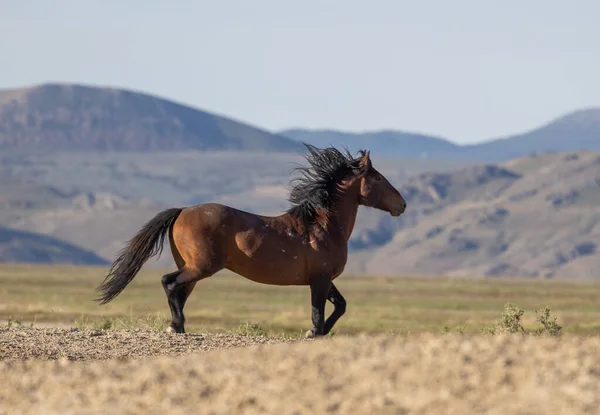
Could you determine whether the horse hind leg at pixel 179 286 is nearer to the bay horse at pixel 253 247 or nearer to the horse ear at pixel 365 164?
the bay horse at pixel 253 247

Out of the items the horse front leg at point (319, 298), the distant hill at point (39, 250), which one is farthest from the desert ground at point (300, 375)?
the distant hill at point (39, 250)

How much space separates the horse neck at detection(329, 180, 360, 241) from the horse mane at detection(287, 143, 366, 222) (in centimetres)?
8

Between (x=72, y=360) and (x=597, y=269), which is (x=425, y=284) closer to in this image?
(x=597, y=269)

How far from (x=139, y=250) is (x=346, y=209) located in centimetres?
240

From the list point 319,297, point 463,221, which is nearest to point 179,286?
Answer: point 319,297

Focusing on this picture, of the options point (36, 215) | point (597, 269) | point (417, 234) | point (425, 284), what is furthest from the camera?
point (36, 215)

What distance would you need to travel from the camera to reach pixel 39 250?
5773 inches

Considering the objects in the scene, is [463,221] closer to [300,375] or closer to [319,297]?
[319,297]

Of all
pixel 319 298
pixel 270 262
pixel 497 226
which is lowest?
pixel 319 298

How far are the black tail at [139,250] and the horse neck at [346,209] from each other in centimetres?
177

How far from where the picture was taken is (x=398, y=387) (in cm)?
877

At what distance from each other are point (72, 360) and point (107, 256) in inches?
5685

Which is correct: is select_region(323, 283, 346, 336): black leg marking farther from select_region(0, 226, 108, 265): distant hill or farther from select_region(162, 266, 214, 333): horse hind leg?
select_region(0, 226, 108, 265): distant hill

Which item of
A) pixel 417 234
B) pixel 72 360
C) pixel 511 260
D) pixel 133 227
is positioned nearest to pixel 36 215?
pixel 133 227
